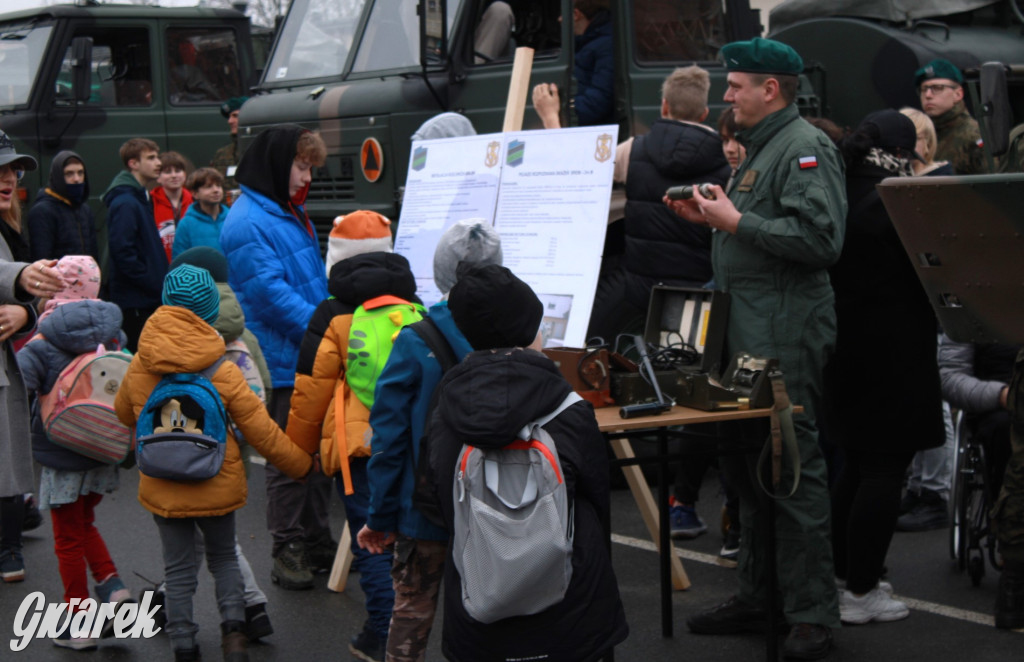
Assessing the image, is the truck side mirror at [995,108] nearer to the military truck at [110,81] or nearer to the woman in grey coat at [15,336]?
the woman in grey coat at [15,336]

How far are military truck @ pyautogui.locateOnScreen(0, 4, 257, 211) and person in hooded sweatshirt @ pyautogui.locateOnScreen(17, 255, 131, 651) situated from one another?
22.6 feet

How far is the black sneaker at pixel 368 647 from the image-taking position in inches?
181

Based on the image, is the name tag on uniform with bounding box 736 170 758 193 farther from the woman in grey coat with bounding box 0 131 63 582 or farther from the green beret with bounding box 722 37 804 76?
the woman in grey coat with bounding box 0 131 63 582

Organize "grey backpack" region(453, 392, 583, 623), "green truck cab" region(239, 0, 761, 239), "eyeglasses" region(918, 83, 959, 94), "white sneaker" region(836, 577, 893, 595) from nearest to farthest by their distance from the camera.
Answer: "grey backpack" region(453, 392, 583, 623)
"white sneaker" region(836, 577, 893, 595)
"green truck cab" region(239, 0, 761, 239)
"eyeglasses" region(918, 83, 959, 94)

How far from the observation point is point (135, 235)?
880cm

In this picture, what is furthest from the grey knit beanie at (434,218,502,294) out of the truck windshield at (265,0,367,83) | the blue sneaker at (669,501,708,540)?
the truck windshield at (265,0,367,83)

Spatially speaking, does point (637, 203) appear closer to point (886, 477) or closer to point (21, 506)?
point (886, 477)

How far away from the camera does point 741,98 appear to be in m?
4.53

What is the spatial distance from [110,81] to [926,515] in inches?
352

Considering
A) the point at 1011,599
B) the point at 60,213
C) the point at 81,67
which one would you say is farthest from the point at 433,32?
the point at 81,67

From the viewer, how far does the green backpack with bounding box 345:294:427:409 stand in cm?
427

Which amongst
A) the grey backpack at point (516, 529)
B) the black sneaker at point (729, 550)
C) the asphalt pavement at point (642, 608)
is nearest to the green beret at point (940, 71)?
the asphalt pavement at point (642, 608)

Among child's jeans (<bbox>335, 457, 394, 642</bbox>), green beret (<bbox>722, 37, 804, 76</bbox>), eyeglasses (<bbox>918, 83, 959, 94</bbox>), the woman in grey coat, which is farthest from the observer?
eyeglasses (<bbox>918, 83, 959, 94</bbox>)

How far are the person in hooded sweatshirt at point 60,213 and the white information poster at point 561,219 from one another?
3.93 metres
